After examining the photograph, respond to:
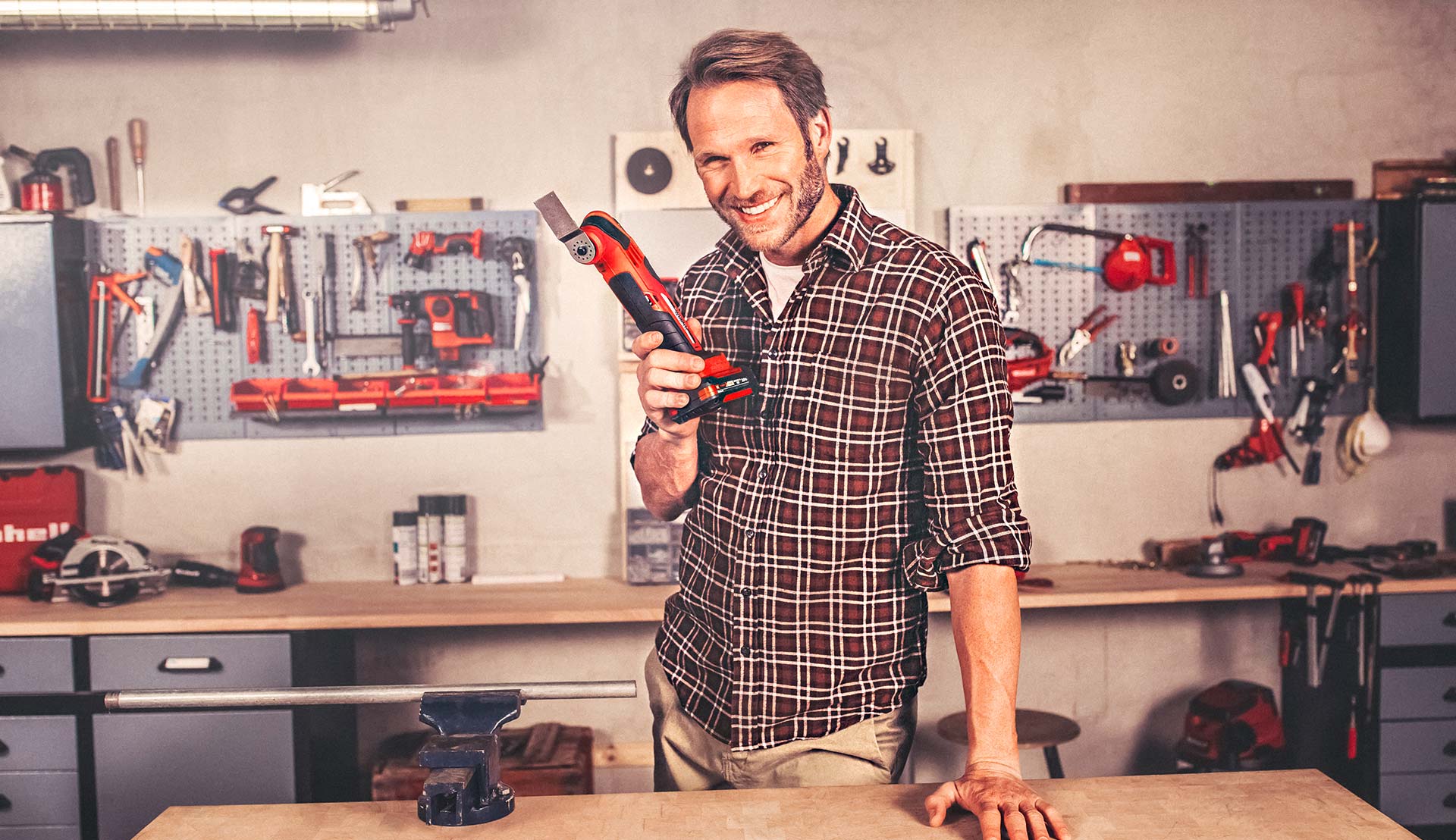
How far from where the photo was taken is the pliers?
3209mm

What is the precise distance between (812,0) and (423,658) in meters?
2.34

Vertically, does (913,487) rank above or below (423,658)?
above

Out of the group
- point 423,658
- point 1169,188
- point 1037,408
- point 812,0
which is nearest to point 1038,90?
point 1169,188

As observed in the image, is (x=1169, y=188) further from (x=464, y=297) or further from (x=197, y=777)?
(x=197, y=777)

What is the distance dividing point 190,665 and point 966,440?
7.32ft

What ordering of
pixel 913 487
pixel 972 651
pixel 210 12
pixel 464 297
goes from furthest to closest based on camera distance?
1. pixel 464 297
2. pixel 210 12
3. pixel 913 487
4. pixel 972 651

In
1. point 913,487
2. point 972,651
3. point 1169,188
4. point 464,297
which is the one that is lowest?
point 972,651

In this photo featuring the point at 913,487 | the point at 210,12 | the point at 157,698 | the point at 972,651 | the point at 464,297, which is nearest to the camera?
the point at 157,698

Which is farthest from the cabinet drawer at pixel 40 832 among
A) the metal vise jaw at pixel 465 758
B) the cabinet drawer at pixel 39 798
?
the metal vise jaw at pixel 465 758

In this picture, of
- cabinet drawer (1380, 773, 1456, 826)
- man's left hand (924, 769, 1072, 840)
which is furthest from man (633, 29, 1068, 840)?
cabinet drawer (1380, 773, 1456, 826)

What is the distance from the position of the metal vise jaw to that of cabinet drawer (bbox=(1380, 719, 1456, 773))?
2.61 meters

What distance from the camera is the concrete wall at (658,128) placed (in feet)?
10.4

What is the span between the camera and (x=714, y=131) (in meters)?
1.41

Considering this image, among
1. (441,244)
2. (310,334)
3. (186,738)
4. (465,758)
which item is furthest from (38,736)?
(465,758)
